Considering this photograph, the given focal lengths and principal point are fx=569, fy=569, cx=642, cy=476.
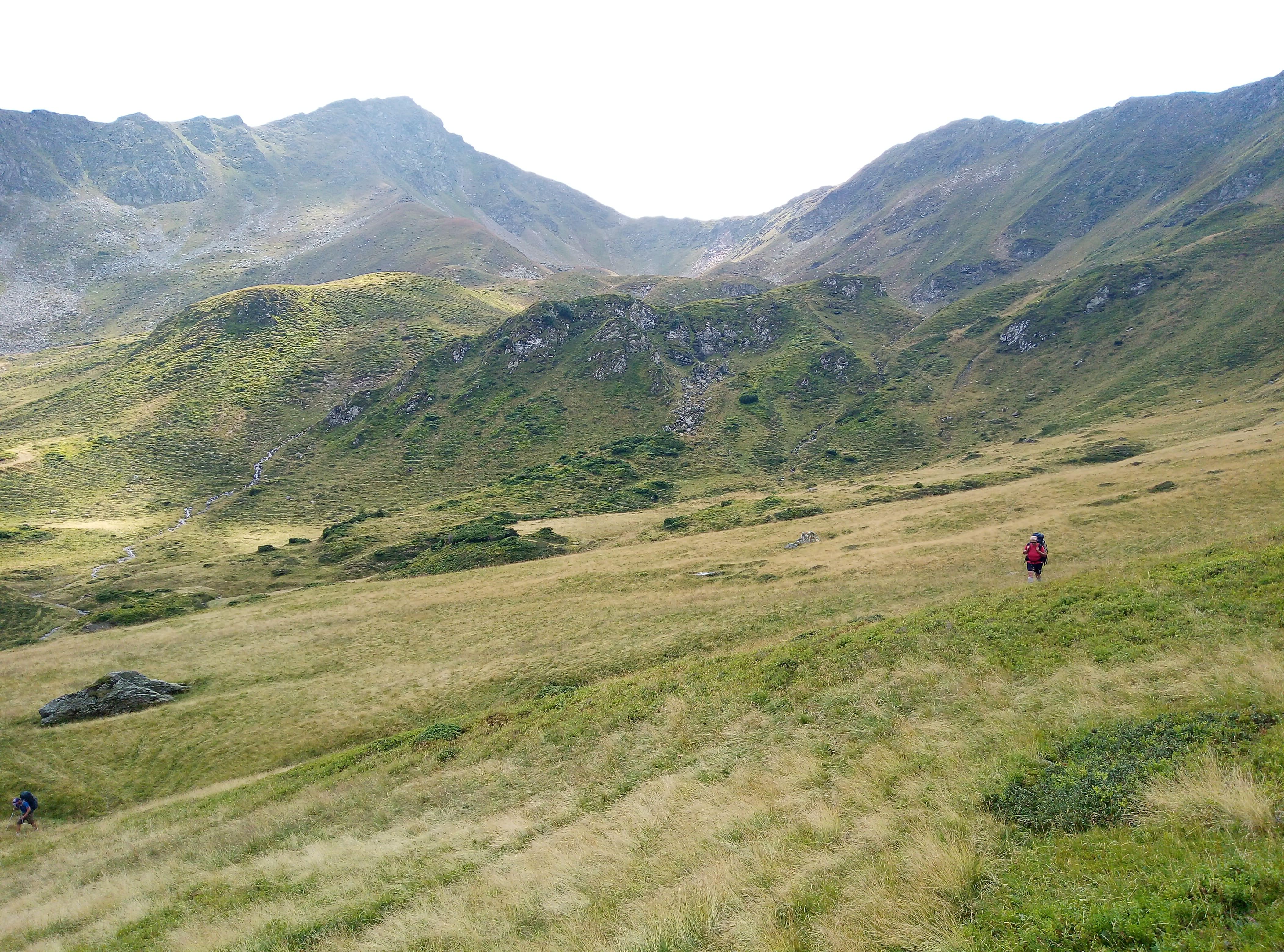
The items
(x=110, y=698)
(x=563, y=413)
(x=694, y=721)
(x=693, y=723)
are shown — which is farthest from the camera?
(x=563, y=413)

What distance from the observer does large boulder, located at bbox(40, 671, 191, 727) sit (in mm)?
30859

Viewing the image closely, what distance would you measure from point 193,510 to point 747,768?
136m

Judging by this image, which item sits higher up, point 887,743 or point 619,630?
point 887,743

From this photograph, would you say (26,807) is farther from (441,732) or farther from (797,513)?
(797,513)

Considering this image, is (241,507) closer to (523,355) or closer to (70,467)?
(70,467)

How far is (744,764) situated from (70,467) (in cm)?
16006

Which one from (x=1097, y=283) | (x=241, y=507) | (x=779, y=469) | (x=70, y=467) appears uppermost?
(x=1097, y=283)

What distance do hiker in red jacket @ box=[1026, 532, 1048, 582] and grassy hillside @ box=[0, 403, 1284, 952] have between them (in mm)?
824

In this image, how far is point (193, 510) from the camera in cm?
11350

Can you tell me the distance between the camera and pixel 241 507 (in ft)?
373

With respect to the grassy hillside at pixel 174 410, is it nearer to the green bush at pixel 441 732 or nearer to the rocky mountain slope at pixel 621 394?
the rocky mountain slope at pixel 621 394

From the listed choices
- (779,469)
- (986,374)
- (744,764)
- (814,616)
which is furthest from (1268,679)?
(986,374)

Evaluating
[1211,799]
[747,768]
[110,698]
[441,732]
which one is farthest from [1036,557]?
[110,698]

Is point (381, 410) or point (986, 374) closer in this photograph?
point (986, 374)
